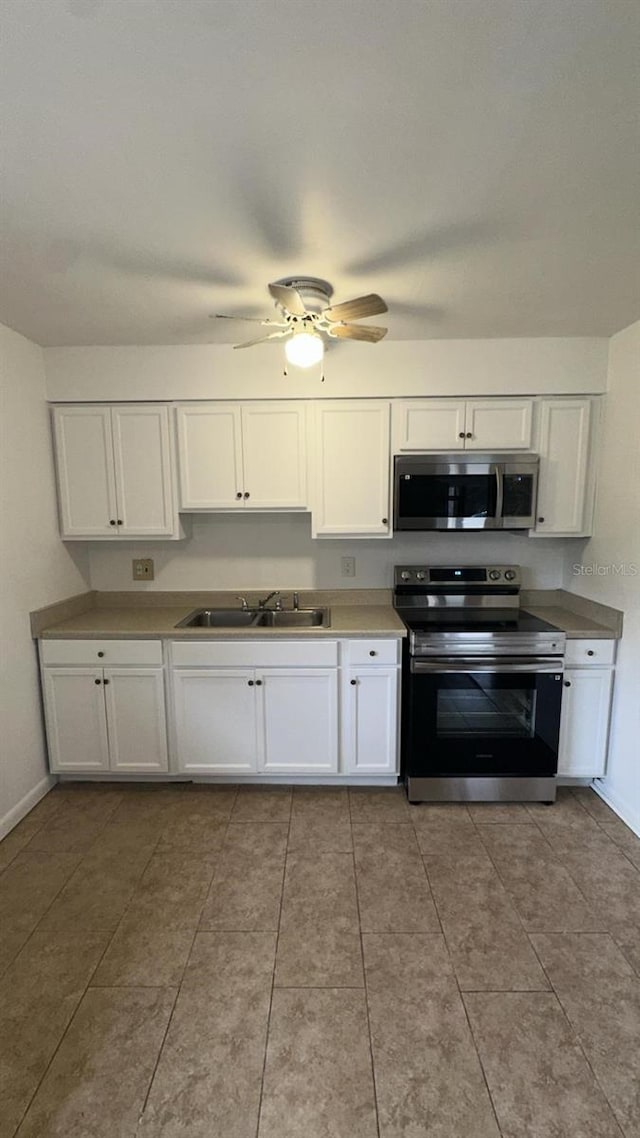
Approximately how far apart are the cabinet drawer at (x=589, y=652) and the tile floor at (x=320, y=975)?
780 mm

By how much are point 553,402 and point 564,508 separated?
0.59 metres

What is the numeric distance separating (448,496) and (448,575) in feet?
1.81

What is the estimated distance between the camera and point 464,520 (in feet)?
8.64

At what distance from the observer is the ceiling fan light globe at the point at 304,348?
1.82 m

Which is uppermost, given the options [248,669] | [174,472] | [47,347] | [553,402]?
[47,347]

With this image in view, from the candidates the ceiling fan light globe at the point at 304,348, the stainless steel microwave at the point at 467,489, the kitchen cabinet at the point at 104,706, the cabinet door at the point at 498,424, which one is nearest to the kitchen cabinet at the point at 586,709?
A: the stainless steel microwave at the point at 467,489

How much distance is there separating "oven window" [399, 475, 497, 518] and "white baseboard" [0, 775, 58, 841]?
2.49 m

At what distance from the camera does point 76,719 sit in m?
2.61

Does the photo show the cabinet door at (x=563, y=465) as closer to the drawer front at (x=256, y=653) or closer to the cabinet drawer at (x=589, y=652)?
the cabinet drawer at (x=589, y=652)

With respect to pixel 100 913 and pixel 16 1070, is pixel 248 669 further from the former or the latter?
pixel 16 1070

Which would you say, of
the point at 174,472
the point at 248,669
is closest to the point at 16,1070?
the point at 248,669

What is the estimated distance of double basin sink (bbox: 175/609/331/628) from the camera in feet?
9.64

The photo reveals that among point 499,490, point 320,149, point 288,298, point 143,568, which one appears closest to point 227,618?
point 143,568

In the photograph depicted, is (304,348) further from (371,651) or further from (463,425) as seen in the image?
(371,651)
